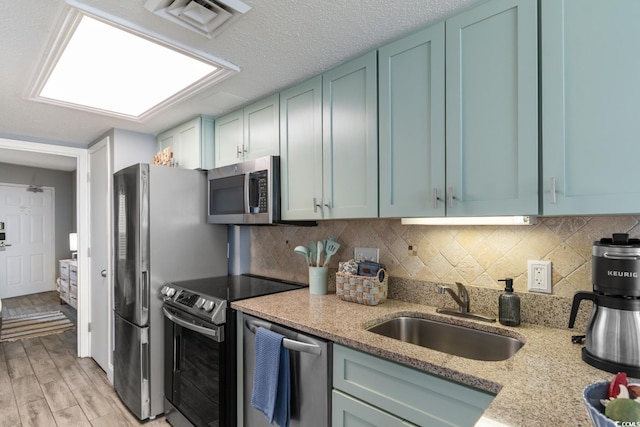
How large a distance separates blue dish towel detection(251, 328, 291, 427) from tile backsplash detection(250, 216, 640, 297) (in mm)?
760

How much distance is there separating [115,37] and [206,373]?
182cm

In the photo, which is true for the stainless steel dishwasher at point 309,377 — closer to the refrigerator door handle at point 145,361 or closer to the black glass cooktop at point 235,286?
the black glass cooktop at point 235,286

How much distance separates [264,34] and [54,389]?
3197mm

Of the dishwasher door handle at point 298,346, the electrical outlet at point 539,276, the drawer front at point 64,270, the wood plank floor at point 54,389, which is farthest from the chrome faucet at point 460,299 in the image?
the drawer front at point 64,270

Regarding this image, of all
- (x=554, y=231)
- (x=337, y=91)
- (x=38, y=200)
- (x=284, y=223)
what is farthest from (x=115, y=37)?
(x=38, y=200)

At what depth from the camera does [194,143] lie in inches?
109

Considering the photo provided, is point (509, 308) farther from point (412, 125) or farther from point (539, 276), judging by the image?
point (412, 125)

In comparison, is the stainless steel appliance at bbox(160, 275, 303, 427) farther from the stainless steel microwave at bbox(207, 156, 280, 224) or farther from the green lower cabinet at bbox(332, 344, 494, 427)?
the green lower cabinet at bbox(332, 344, 494, 427)

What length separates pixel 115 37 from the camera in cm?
164

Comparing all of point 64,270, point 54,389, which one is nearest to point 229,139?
point 54,389

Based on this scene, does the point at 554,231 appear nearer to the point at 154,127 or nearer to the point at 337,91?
the point at 337,91

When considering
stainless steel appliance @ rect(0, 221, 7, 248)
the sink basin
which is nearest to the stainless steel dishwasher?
the sink basin

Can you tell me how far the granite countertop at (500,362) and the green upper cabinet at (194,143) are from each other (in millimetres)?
1340

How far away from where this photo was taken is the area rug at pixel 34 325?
4125 millimetres
